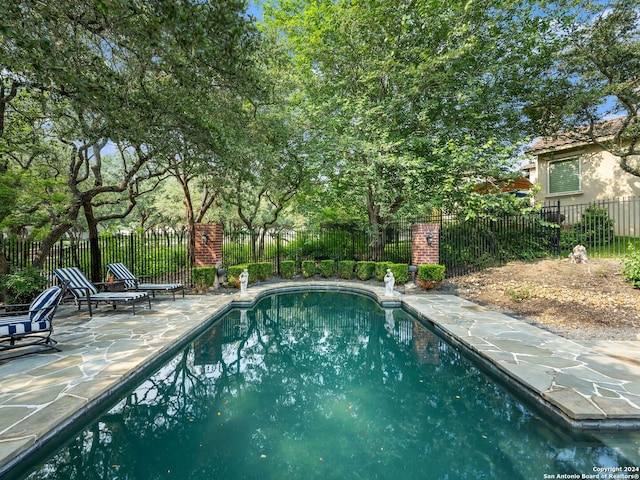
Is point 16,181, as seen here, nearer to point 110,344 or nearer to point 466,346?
point 110,344

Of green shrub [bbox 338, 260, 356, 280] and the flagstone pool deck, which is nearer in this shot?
the flagstone pool deck

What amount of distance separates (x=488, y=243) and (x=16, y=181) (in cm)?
1326

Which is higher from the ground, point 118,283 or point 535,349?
point 118,283

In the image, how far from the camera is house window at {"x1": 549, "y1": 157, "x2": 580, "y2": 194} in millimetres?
13484

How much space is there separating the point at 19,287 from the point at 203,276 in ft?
13.4

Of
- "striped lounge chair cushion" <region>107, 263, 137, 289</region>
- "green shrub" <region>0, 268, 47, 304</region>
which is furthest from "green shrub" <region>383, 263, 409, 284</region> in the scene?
"green shrub" <region>0, 268, 47, 304</region>

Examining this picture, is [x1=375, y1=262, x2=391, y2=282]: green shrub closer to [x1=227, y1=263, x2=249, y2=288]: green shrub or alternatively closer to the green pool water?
[x1=227, y1=263, x2=249, y2=288]: green shrub

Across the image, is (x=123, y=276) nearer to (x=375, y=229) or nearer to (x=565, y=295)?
(x=375, y=229)

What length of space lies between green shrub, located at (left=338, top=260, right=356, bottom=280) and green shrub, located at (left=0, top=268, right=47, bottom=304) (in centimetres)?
875

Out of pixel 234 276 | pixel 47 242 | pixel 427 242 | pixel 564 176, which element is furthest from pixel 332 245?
pixel 564 176

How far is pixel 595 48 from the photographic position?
10.1 meters

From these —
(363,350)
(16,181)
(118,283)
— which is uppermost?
(16,181)

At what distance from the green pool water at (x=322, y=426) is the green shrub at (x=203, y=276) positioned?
15.6 feet

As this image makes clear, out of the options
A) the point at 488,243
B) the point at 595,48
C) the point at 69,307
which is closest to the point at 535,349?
the point at 488,243
